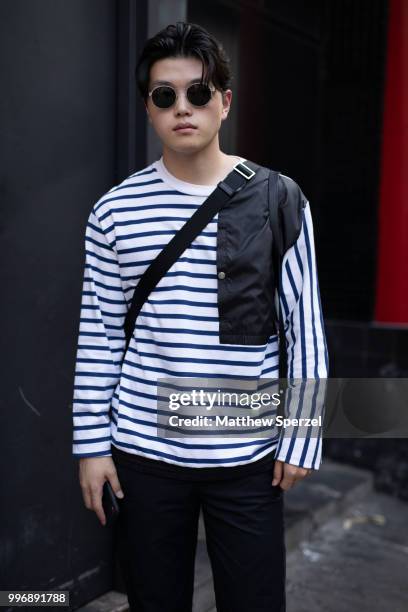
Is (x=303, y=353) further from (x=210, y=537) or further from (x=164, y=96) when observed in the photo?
(x=164, y=96)

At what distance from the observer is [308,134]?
5.89m

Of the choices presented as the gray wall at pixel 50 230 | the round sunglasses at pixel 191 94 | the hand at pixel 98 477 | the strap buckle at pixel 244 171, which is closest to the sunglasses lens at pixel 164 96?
the round sunglasses at pixel 191 94

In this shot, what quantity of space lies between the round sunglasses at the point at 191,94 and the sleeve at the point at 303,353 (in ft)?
1.41

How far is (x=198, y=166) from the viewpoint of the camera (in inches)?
82.5

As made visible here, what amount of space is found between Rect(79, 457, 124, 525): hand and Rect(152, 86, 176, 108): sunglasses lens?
1.05 metres

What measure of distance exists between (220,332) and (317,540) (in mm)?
3057

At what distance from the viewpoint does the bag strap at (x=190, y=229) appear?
2029 mm

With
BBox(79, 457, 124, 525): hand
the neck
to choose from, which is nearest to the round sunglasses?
the neck

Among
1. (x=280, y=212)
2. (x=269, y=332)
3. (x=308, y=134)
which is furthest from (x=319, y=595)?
(x=308, y=134)

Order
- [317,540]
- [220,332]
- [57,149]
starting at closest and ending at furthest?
[220,332] < [57,149] < [317,540]

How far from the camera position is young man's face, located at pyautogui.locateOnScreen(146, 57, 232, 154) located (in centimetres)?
203

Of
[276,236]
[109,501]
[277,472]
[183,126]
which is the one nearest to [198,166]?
[183,126]

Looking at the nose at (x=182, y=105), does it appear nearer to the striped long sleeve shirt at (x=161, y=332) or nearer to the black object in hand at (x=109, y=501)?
the striped long sleeve shirt at (x=161, y=332)

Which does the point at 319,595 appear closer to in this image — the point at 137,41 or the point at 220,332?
the point at 220,332
